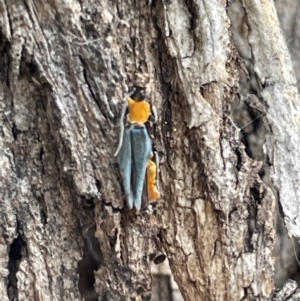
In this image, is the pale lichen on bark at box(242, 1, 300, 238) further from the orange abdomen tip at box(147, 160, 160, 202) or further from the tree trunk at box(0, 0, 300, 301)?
A: the orange abdomen tip at box(147, 160, 160, 202)

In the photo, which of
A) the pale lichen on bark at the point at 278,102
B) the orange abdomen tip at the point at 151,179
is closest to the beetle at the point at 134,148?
the orange abdomen tip at the point at 151,179

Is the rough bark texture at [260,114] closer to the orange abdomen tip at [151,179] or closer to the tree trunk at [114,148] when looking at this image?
the tree trunk at [114,148]

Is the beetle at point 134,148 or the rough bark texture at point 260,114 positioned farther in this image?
the rough bark texture at point 260,114

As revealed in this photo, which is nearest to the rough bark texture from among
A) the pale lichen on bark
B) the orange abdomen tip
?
the pale lichen on bark

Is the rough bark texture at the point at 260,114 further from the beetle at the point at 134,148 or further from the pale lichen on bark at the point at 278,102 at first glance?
the beetle at the point at 134,148

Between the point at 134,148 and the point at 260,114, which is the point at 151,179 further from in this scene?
the point at 260,114

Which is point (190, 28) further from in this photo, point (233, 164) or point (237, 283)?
point (237, 283)

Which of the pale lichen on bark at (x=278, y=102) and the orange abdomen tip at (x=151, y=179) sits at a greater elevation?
the pale lichen on bark at (x=278, y=102)

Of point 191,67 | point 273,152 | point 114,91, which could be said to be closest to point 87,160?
point 114,91
